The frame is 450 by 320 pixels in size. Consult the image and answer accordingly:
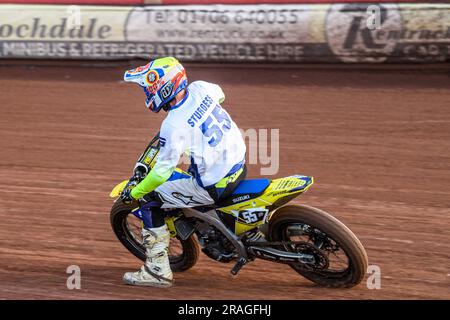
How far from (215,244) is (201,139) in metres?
0.91

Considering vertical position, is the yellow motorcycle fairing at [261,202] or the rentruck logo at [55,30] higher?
the rentruck logo at [55,30]

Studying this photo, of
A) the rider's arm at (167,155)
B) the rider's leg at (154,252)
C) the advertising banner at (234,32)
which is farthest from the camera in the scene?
the advertising banner at (234,32)

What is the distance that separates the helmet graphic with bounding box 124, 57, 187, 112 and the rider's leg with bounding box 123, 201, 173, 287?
2.79 ft

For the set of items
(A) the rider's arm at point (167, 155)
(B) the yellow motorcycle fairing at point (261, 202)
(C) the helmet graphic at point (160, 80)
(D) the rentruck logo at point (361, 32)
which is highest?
(D) the rentruck logo at point (361, 32)

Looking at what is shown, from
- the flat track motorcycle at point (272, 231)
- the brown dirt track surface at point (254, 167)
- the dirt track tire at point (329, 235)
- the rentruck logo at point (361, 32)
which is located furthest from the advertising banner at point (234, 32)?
the dirt track tire at point (329, 235)

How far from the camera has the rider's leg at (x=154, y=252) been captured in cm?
527

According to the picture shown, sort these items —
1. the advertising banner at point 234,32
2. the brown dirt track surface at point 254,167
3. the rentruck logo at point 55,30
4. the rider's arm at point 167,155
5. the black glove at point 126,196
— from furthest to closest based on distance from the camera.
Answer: the rentruck logo at point 55,30 < the advertising banner at point 234,32 < the brown dirt track surface at point 254,167 < the black glove at point 126,196 < the rider's arm at point 167,155

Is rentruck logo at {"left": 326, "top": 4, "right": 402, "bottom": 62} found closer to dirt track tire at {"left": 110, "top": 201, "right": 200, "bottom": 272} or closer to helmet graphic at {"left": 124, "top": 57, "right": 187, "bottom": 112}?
dirt track tire at {"left": 110, "top": 201, "right": 200, "bottom": 272}

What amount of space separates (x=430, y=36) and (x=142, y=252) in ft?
24.0

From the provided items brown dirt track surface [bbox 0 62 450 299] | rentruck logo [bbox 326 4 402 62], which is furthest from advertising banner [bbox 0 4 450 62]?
brown dirt track surface [bbox 0 62 450 299]

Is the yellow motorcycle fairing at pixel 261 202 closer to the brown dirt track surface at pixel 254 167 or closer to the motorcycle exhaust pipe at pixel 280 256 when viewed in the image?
the motorcycle exhaust pipe at pixel 280 256

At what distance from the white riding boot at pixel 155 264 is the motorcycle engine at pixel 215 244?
0.28 metres

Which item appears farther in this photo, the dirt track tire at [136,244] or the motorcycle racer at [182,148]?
the dirt track tire at [136,244]
